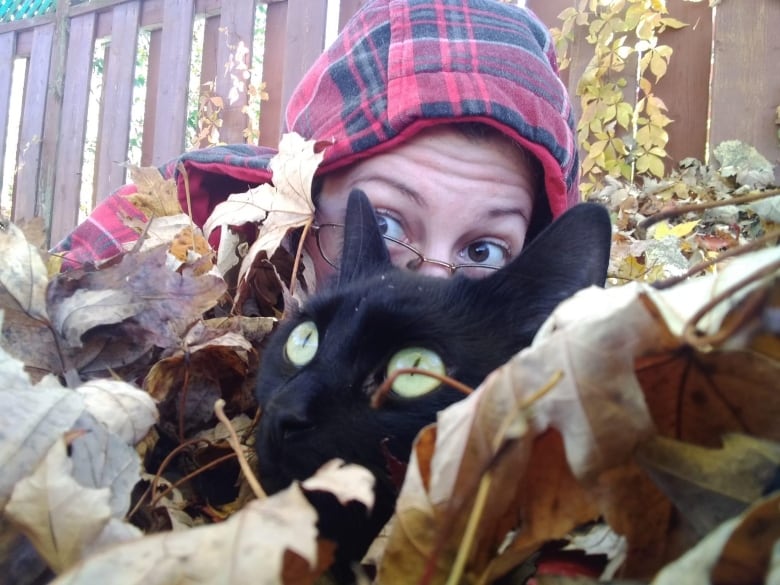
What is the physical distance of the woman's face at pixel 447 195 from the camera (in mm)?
1728

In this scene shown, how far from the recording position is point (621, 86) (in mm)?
3412

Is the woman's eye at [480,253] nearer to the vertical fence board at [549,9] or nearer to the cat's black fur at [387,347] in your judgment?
the cat's black fur at [387,347]

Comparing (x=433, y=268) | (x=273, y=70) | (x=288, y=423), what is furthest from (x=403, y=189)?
(x=273, y=70)

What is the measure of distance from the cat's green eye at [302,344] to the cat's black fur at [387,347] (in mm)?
16

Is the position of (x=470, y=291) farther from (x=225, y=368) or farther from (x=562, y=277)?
(x=225, y=368)

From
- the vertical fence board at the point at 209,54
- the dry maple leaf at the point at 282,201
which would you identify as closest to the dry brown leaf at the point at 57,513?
the dry maple leaf at the point at 282,201

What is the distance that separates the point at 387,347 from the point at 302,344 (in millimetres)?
A: 229

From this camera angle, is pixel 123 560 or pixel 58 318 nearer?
pixel 123 560

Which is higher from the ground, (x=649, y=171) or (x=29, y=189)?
(x=649, y=171)

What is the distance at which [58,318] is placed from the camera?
0.98 m

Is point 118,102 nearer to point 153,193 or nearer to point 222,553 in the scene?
point 153,193

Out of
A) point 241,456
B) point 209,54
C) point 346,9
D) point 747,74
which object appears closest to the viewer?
point 241,456

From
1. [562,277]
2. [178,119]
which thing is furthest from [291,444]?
[178,119]

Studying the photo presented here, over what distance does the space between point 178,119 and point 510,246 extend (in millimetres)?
3526
